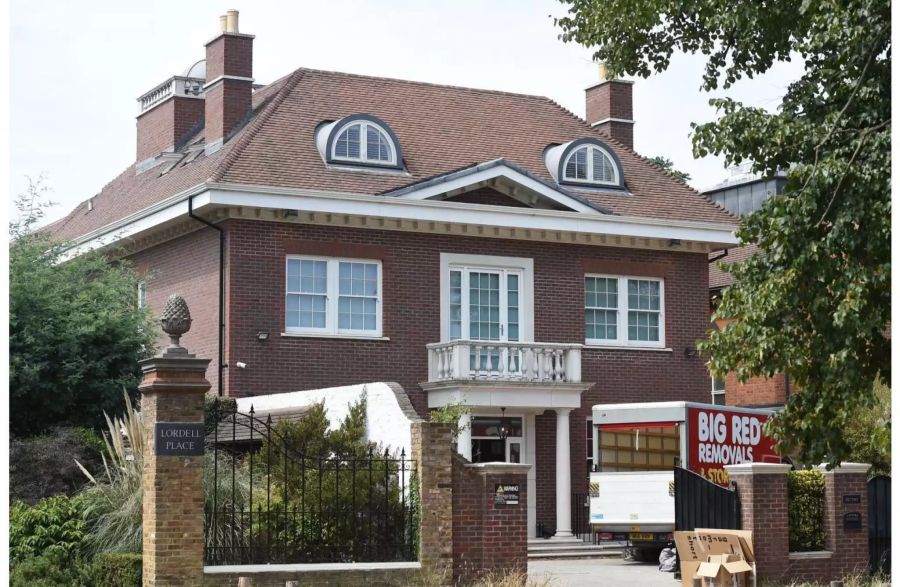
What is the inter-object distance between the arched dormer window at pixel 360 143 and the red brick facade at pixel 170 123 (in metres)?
6.00

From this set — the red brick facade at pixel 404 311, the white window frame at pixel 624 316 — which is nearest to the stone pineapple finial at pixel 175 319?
the red brick facade at pixel 404 311

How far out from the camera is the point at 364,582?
18625 millimetres

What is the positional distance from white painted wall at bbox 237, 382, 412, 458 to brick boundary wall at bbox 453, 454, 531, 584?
1.29 m

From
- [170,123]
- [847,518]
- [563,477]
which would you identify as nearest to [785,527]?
[847,518]

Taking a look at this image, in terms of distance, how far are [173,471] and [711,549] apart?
7390 mm

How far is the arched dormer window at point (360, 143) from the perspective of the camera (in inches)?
1214

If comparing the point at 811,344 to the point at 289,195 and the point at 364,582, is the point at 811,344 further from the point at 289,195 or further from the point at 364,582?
the point at 289,195

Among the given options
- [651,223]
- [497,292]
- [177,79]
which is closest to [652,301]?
[651,223]

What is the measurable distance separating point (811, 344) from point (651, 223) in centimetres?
1462

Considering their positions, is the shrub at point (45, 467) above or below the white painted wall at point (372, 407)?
below

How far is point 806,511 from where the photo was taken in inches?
895

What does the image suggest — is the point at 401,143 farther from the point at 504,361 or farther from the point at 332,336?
the point at 504,361

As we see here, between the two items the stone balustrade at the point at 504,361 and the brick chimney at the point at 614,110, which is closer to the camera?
the stone balustrade at the point at 504,361

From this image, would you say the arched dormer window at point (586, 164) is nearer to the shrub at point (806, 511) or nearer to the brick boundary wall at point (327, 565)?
the shrub at point (806, 511)
